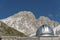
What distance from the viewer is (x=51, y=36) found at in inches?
2152

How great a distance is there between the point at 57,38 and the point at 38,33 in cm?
528

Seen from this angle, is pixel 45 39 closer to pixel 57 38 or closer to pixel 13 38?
pixel 57 38

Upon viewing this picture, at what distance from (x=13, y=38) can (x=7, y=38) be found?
128 cm

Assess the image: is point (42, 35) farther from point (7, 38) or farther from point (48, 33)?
point (7, 38)

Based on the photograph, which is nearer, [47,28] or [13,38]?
[13,38]

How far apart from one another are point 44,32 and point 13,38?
7290mm

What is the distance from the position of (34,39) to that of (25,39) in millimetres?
1951

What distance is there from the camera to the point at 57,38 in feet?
178

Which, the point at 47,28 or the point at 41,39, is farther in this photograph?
the point at 47,28

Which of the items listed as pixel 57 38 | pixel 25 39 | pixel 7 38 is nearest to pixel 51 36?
pixel 57 38

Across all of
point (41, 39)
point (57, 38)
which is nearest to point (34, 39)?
point (41, 39)

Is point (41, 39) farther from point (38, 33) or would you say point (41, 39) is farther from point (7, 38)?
point (7, 38)

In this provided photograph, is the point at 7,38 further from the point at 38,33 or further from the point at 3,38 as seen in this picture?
the point at 38,33

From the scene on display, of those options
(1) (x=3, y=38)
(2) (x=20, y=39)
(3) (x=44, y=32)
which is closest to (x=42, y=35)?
(3) (x=44, y=32)
